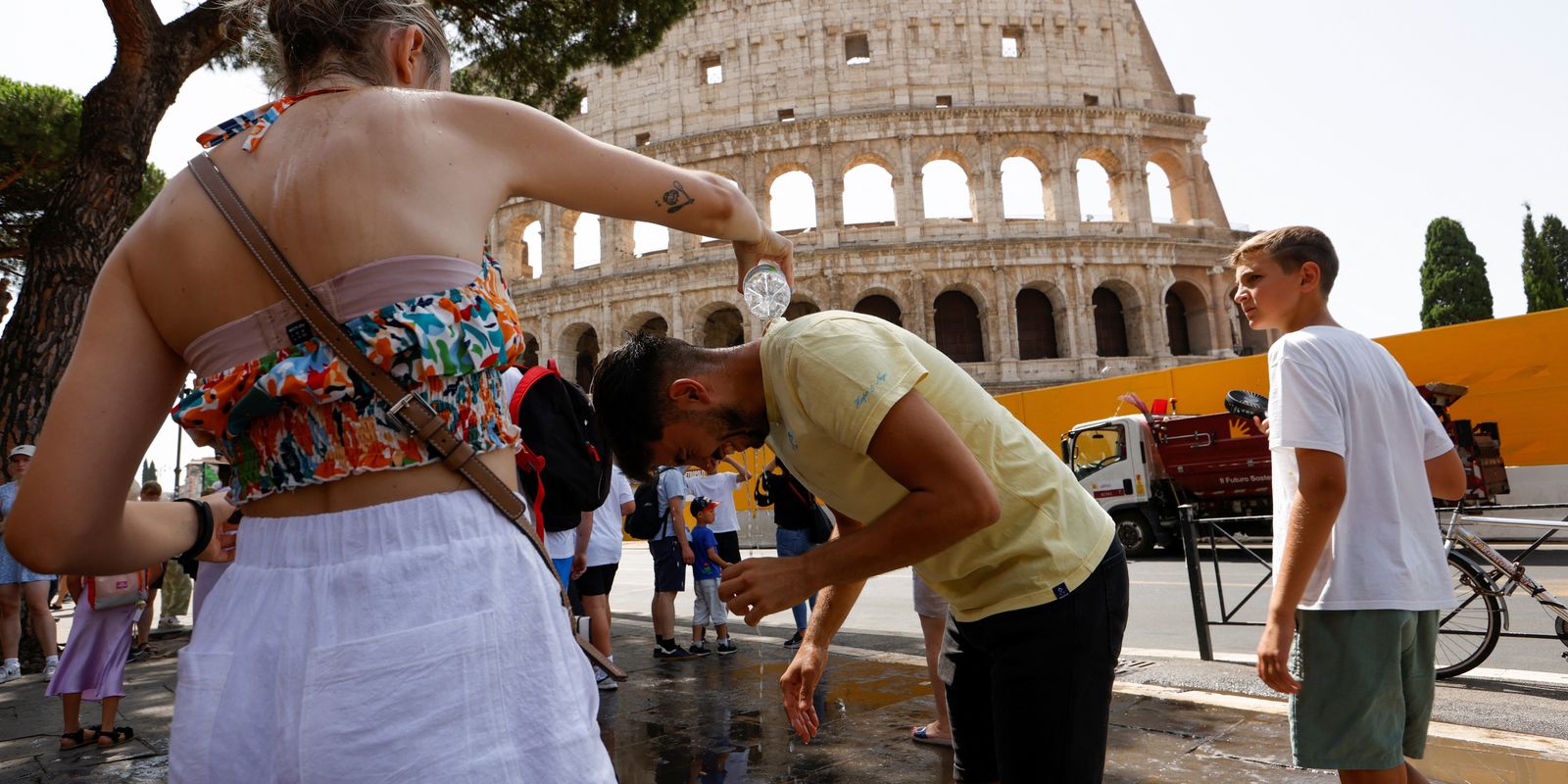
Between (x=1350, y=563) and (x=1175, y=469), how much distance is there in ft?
40.0

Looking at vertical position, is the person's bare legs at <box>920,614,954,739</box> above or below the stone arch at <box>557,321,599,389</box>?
below

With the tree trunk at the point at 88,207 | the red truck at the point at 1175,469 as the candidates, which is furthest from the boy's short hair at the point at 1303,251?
the red truck at the point at 1175,469

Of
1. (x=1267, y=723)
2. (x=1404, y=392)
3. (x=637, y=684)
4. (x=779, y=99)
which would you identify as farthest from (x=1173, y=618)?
(x=779, y=99)

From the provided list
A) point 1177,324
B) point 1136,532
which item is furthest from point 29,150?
point 1177,324

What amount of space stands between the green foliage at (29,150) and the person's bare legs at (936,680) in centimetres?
1474

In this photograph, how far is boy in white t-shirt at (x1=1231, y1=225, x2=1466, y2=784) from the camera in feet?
7.50

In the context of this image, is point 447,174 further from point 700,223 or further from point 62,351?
point 62,351

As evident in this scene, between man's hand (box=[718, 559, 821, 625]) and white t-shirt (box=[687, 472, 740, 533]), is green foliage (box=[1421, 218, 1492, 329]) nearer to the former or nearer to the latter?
white t-shirt (box=[687, 472, 740, 533])

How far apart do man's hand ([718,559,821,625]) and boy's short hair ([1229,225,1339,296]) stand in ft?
6.01

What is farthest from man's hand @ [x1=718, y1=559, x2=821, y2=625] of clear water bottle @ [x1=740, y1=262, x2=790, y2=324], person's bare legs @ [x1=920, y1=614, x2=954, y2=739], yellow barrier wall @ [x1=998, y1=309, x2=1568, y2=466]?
yellow barrier wall @ [x1=998, y1=309, x2=1568, y2=466]

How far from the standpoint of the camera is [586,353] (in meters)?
37.6

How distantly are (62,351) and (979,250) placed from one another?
29.3 meters

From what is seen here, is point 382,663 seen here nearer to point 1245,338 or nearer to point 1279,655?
point 1279,655

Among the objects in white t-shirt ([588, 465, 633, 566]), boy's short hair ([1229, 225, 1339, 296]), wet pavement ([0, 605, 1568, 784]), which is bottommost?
wet pavement ([0, 605, 1568, 784])
